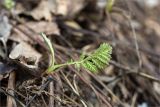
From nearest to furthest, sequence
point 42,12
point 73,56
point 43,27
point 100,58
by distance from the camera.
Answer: point 100,58, point 73,56, point 43,27, point 42,12

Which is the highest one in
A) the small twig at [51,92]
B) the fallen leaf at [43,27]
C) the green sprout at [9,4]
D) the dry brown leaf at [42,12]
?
the green sprout at [9,4]

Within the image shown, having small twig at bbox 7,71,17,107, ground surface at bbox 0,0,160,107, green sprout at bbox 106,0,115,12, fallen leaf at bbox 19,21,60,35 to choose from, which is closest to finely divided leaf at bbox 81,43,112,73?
ground surface at bbox 0,0,160,107

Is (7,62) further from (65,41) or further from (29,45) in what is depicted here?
(65,41)

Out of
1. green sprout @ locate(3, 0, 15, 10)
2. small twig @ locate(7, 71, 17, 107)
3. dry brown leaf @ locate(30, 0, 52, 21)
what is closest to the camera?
small twig @ locate(7, 71, 17, 107)

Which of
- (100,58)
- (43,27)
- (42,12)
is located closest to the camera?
(100,58)

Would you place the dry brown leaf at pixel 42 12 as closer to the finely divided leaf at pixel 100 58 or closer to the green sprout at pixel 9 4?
the green sprout at pixel 9 4

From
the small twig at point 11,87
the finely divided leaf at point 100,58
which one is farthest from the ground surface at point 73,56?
the finely divided leaf at point 100,58

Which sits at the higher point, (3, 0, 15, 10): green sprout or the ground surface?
(3, 0, 15, 10): green sprout

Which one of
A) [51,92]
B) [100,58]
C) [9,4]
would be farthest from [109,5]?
[51,92]

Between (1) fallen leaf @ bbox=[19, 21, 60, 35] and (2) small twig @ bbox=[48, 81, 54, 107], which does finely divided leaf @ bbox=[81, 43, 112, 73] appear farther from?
(1) fallen leaf @ bbox=[19, 21, 60, 35]

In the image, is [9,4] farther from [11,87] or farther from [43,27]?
[11,87]
